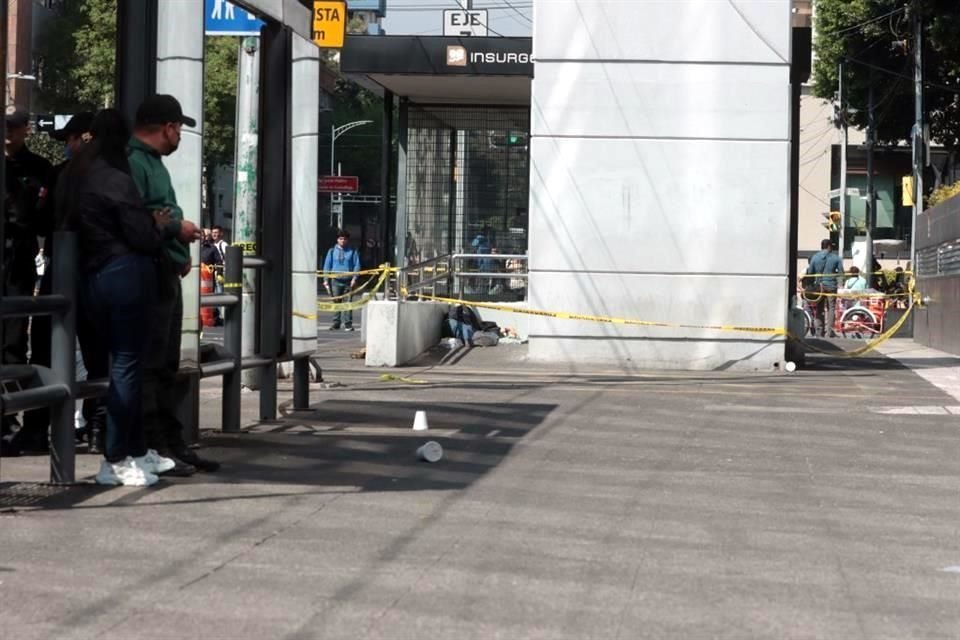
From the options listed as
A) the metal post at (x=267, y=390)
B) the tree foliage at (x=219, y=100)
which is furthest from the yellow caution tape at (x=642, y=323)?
the metal post at (x=267, y=390)

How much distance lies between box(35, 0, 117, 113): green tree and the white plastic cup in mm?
8095

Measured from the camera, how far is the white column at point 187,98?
912 cm

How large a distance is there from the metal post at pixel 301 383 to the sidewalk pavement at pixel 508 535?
33 centimetres

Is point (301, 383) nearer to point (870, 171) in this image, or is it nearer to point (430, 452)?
point (430, 452)

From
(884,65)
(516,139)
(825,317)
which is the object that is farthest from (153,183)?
(884,65)

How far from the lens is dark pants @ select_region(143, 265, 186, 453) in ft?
26.5

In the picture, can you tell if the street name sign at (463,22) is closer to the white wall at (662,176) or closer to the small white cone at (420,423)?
the white wall at (662,176)

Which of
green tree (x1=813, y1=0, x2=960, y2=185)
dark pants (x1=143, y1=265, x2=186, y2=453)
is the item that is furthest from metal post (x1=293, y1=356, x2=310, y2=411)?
green tree (x1=813, y1=0, x2=960, y2=185)

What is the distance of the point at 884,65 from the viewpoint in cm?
4412

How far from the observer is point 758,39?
17250 mm

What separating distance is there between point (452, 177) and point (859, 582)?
57.5ft

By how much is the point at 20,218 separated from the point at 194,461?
2039 mm

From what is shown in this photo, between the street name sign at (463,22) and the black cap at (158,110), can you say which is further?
the street name sign at (463,22)

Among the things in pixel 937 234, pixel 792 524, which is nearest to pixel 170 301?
pixel 792 524
